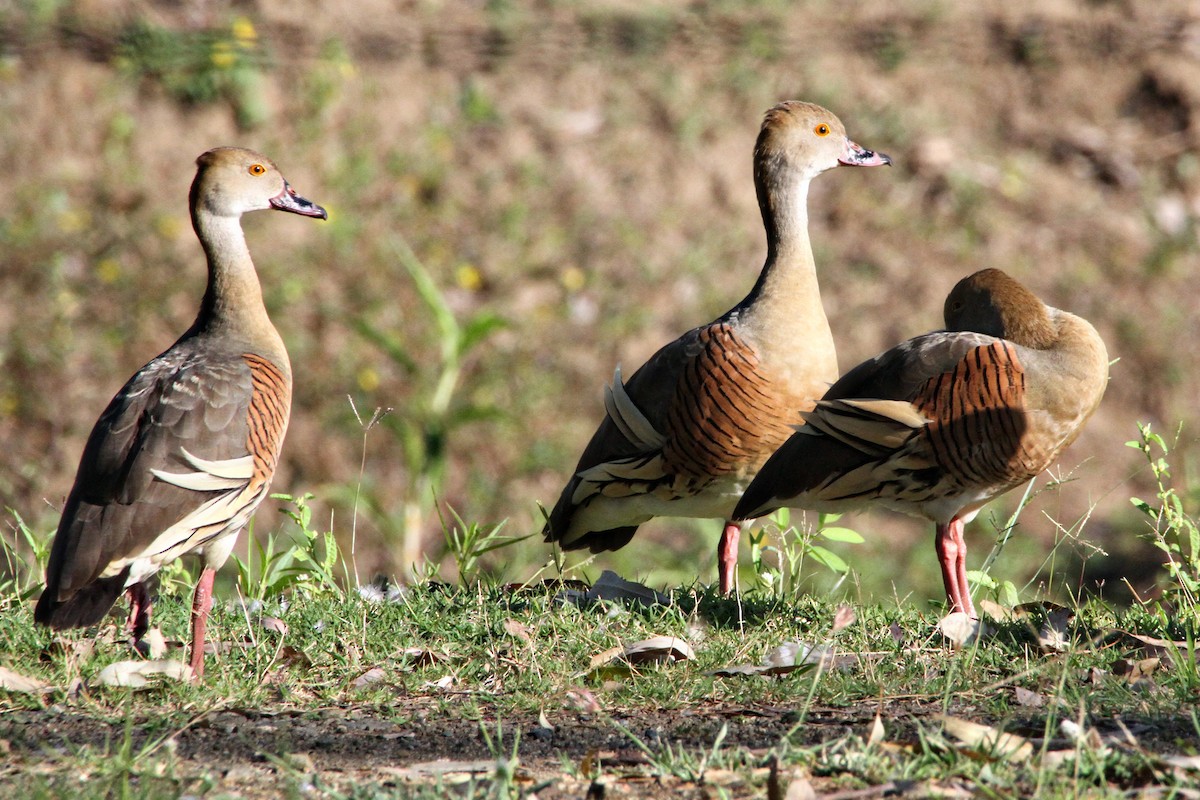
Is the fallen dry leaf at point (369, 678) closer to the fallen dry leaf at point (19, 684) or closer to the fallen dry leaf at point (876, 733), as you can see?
the fallen dry leaf at point (19, 684)

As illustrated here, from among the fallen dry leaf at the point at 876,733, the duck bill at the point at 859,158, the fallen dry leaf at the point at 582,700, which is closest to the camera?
the fallen dry leaf at the point at 876,733

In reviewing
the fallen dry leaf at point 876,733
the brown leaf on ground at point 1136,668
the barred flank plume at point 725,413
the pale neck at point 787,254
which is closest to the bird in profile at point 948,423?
the barred flank plume at point 725,413

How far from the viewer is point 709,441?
514cm

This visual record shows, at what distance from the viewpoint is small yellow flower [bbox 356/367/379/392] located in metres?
8.92

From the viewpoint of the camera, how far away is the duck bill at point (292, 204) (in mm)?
5262

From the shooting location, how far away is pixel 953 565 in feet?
15.9

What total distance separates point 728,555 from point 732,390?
0.69m

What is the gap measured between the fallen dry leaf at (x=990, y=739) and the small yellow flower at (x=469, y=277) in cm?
667

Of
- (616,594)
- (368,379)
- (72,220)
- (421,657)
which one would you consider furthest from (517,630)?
(72,220)

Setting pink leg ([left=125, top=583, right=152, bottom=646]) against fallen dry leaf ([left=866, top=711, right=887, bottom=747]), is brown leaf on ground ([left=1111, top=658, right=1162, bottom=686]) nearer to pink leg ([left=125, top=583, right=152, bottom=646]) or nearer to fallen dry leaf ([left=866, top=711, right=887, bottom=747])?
fallen dry leaf ([left=866, top=711, right=887, bottom=747])

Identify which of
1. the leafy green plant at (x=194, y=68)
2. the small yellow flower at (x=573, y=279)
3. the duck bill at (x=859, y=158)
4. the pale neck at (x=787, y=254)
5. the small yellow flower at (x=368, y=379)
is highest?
the leafy green plant at (x=194, y=68)

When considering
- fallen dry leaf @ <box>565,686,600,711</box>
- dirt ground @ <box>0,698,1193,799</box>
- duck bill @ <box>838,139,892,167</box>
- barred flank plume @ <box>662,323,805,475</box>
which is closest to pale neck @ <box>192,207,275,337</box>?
barred flank plume @ <box>662,323,805,475</box>

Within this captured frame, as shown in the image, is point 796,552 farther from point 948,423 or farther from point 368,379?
point 368,379

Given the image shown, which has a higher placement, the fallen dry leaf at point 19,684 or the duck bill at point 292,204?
the duck bill at point 292,204
